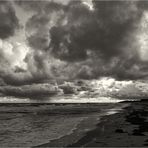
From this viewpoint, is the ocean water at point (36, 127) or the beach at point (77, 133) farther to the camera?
the ocean water at point (36, 127)

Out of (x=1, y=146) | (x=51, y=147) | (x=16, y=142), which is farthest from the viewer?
(x=16, y=142)

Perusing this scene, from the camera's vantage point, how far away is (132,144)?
56.2 feet

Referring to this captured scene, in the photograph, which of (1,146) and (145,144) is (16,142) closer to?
(1,146)

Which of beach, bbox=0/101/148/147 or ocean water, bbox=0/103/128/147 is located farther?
ocean water, bbox=0/103/128/147

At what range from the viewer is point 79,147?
56.7ft

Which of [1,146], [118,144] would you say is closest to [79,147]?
[118,144]

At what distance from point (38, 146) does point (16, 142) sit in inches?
127

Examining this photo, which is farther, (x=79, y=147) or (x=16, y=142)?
(x=16, y=142)

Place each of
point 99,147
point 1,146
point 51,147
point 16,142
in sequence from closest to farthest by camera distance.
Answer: point 99,147 < point 51,147 < point 1,146 < point 16,142

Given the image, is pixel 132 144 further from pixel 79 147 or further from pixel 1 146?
pixel 1 146

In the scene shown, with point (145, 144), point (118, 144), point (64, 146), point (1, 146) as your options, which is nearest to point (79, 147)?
point (64, 146)

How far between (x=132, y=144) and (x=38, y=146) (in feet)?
20.7

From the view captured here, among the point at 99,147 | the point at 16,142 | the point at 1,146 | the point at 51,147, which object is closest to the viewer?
the point at 99,147

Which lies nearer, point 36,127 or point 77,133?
point 77,133
